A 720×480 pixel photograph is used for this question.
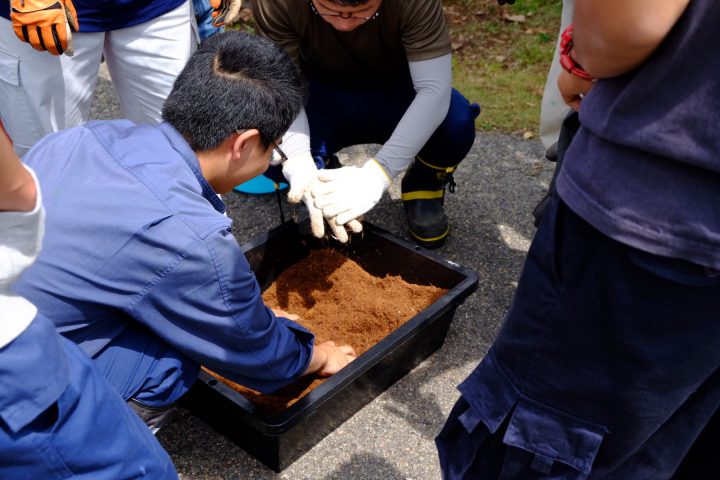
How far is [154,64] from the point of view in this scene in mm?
2311

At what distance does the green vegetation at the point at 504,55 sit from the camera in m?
3.69

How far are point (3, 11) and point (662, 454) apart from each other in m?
2.07

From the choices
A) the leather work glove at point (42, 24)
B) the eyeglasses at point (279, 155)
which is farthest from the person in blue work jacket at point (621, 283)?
the leather work glove at point (42, 24)

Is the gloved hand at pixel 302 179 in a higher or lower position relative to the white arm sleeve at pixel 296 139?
lower

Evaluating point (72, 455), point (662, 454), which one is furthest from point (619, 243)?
point (72, 455)

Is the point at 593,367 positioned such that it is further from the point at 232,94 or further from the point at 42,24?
the point at 42,24

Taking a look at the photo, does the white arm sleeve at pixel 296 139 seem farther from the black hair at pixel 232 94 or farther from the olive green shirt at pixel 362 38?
the black hair at pixel 232 94

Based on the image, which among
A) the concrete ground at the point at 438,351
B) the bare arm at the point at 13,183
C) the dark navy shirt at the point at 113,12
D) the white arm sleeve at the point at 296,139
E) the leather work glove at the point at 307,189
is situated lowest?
the concrete ground at the point at 438,351

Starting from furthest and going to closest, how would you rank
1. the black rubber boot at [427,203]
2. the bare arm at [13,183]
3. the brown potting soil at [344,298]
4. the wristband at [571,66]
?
the black rubber boot at [427,203] < the brown potting soil at [344,298] < the wristband at [571,66] < the bare arm at [13,183]

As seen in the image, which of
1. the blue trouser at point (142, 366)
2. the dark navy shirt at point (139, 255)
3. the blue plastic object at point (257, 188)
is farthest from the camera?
the blue plastic object at point (257, 188)

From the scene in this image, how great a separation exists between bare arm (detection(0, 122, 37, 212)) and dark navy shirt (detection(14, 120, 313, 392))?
1.77 feet

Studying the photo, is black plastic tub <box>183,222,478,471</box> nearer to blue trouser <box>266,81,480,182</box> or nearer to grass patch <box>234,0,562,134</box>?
blue trouser <box>266,81,480,182</box>

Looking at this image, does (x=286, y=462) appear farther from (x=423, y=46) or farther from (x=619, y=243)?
(x=423, y=46)

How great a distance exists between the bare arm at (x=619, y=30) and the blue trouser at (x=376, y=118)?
5.27ft
